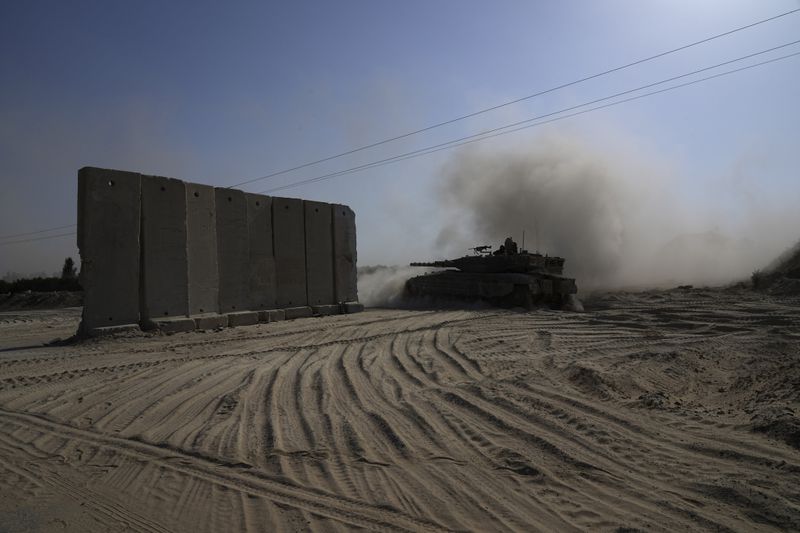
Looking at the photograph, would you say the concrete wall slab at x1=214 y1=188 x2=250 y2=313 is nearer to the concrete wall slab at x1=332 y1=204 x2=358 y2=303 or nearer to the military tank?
the concrete wall slab at x1=332 y1=204 x2=358 y2=303

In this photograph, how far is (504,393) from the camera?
225 inches

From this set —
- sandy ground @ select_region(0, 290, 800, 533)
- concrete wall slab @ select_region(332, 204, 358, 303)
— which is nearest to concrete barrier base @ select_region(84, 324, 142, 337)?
sandy ground @ select_region(0, 290, 800, 533)

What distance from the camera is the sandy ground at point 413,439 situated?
128 inches

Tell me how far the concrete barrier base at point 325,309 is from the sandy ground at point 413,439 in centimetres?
→ 768

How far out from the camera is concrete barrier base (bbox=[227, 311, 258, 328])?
544 inches

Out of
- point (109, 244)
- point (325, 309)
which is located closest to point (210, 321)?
point (109, 244)

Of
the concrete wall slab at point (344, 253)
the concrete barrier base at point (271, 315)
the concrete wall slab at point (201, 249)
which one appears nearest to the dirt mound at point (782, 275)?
the concrete wall slab at point (344, 253)

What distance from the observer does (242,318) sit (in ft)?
46.2

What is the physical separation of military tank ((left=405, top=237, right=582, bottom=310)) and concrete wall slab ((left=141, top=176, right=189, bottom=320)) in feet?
33.8

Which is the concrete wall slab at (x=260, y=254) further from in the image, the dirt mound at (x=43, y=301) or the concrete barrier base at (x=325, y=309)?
the dirt mound at (x=43, y=301)

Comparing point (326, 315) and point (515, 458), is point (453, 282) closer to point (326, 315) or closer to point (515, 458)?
point (326, 315)

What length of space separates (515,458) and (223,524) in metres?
2.12

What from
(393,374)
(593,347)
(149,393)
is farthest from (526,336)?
(149,393)

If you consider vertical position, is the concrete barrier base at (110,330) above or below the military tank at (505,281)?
below
